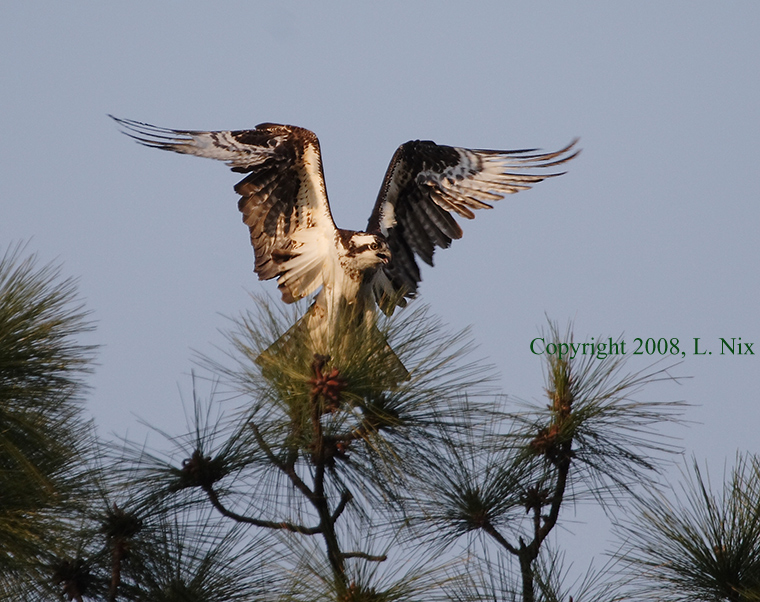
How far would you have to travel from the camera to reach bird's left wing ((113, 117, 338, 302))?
20.1 feet

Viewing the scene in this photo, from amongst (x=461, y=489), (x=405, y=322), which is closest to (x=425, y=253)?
(x=405, y=322)

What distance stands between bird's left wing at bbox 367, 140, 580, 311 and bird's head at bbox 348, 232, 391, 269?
75 cm

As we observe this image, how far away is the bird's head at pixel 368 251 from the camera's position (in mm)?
5828

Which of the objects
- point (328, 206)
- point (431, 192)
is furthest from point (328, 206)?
point (431, 192)

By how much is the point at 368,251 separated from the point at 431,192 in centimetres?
109

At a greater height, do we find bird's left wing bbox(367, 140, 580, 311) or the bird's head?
bird's left wing bbox(367, 140, 580, 311)

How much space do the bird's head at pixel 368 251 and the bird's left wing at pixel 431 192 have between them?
749 millimetres

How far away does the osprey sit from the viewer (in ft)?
19.6

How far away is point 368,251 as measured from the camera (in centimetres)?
584

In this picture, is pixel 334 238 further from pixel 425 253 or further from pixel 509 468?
pixel 509 468

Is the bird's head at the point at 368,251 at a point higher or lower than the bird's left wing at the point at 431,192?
lower

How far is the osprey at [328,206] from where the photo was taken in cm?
598

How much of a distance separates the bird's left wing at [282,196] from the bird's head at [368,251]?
241 millimetres

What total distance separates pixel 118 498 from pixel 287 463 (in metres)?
0.69
